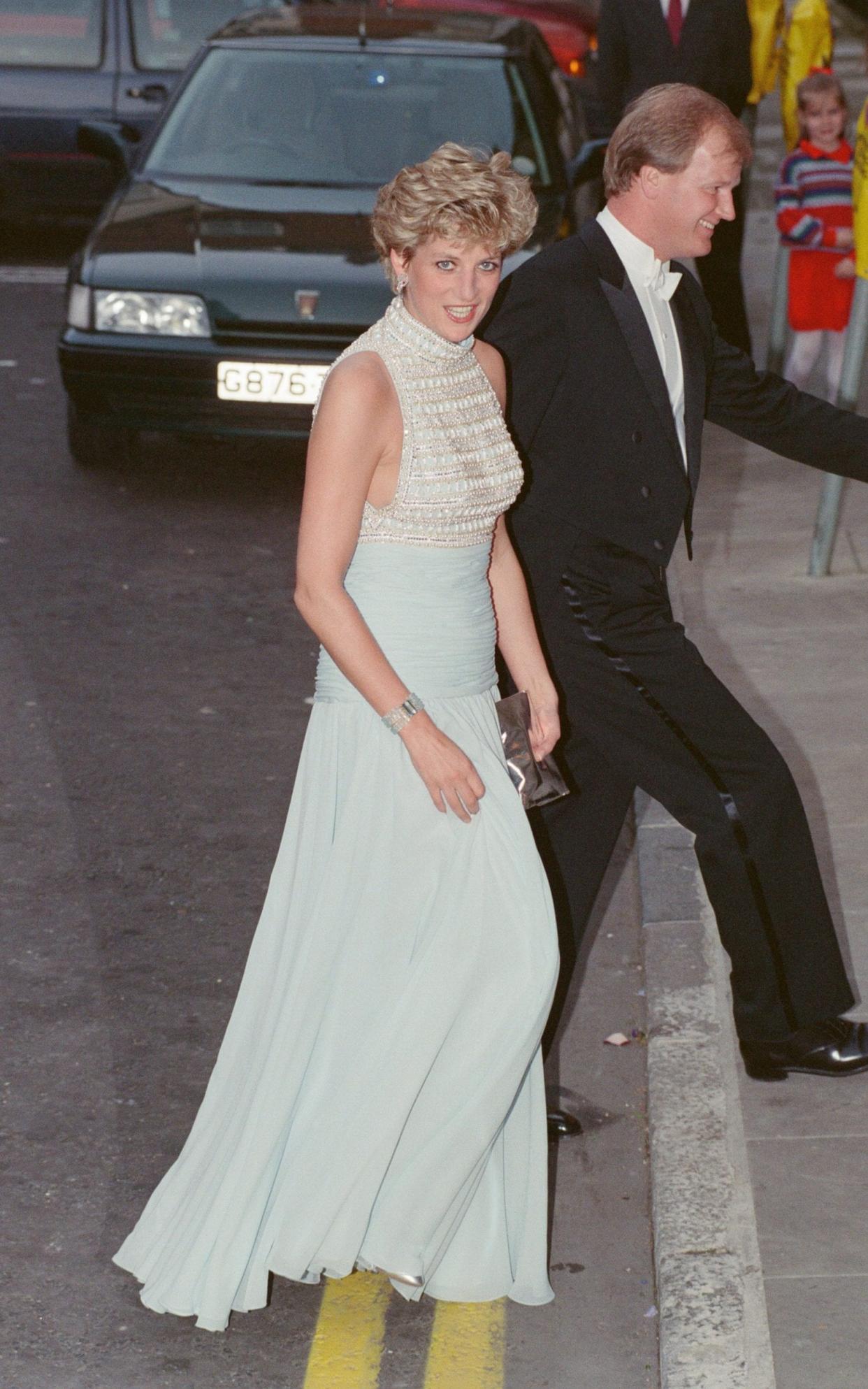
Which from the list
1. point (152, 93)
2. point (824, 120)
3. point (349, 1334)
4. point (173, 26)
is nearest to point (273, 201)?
point (824, 120)

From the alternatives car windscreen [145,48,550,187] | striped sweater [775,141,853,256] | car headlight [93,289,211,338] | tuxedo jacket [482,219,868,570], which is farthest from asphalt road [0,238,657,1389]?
striped sweater [775,141,853,256]

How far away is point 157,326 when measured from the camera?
895cm

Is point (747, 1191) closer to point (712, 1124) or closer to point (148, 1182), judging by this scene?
point (712, 1124)

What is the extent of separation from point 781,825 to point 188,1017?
155 centimetres

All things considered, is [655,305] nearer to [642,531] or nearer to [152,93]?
[642,531]

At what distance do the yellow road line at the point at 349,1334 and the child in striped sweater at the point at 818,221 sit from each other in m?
7.39

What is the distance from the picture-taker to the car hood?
349 inches

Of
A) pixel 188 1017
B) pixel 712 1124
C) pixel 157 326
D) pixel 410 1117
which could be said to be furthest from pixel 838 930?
pixel 157 326

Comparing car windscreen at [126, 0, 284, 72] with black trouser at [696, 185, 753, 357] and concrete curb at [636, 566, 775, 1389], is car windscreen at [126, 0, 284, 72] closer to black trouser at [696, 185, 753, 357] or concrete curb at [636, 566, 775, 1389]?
black trouser at [696, 185, 753, 357]

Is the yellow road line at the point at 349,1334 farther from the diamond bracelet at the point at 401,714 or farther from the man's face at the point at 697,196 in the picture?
the man's face at the point at 697,196

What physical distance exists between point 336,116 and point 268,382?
1957mm

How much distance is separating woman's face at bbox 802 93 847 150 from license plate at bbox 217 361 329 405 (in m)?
3.20

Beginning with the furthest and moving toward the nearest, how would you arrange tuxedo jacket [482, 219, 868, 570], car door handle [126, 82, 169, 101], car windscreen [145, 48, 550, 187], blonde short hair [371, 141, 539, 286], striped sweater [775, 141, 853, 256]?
car door handle [126, 82, 169, 101] → striped sweater [775, 141, 853, 256] → car windscreen [145, 48, 550, 187] → tuxedo jacket [482, 219, 868, 570] → blonde short hair [371, 141, 539, 286]

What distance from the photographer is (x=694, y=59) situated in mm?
10562
